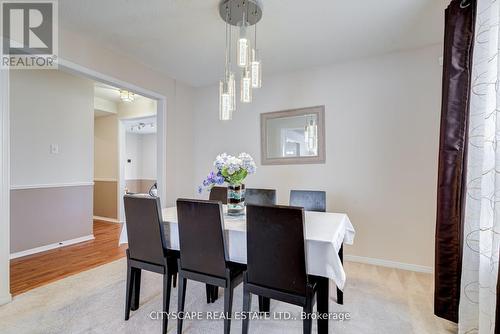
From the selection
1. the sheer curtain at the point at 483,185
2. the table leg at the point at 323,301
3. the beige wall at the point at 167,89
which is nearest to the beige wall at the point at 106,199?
the beige wall at the point at 167,89

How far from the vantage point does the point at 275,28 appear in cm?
A: 237

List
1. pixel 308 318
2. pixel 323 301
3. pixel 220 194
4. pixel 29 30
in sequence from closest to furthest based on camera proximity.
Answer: pixel 308 318
pixel 323 301
pixel 29 30
pixel 220 194

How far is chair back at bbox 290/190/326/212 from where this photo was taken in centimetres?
236

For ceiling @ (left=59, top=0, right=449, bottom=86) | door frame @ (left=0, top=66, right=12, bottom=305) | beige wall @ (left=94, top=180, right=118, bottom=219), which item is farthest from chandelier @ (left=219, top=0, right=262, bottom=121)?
beige wall @ (left=94, top=180, right=118, bottom=219)

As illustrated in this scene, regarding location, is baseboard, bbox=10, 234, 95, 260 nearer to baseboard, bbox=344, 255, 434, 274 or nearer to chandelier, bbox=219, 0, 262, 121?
chandelier, bbox=219, 0, 262, 121

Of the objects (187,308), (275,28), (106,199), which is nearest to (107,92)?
(106,199)

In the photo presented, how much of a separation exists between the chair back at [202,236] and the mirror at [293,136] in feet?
6.80

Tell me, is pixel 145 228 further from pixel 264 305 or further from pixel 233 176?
pixel 264 305

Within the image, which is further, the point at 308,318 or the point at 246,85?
the point at 246,85

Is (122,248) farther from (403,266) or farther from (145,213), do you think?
(403,266)

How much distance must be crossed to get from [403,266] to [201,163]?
3.09 m

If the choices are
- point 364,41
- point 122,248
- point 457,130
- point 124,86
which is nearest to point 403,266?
point 457,130

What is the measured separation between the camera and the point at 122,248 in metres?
3.46

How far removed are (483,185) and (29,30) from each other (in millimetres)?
3555
